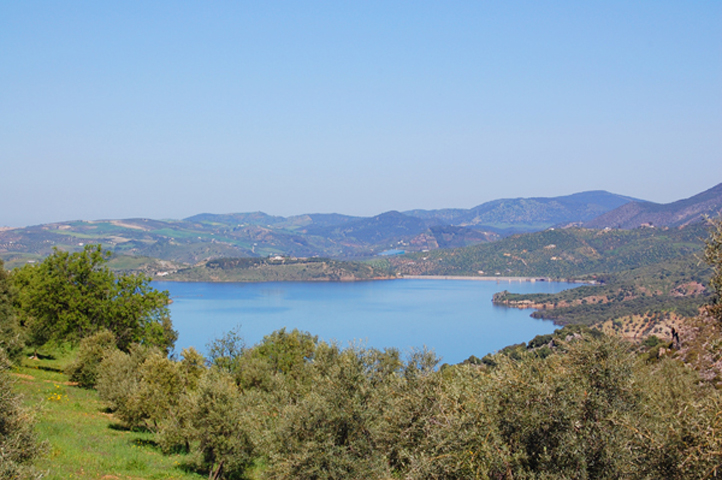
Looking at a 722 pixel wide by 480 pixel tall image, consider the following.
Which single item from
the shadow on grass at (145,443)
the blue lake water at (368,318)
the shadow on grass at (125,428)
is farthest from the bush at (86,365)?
the blue lake water at (368,318)

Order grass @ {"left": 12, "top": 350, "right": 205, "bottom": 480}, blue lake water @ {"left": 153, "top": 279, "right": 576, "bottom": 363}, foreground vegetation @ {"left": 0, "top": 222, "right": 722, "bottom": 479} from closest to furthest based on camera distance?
1. foreground vegetation @ {"left": 0, "top": 222, "right": 722, "bottom": 479}
2. grass @ {"left": 12, "top": 350, "right": 205, "bottom": 480}
3. blue lake water @ {"left": 153, "top": 279, "right": 576, "bottom": 363}

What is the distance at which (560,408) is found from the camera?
934cm

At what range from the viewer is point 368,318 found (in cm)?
13550

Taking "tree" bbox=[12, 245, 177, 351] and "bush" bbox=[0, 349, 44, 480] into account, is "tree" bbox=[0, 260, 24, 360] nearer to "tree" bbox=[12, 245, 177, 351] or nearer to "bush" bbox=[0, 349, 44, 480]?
"tree" bbox=[12, 245, 177, 351]

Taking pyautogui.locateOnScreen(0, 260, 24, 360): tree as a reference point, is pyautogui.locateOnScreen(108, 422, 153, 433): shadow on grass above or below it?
below

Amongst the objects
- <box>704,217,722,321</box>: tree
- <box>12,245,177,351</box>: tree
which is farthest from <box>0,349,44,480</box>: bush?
<box>12,245,177,351</box>: tree

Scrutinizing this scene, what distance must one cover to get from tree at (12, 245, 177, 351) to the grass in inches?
262

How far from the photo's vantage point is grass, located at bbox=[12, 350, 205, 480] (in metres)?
13.5

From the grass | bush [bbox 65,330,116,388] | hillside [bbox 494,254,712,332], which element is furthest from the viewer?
hillside [bbox 494,254,712,332]

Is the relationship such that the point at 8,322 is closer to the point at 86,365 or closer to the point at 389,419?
the point at 86,365

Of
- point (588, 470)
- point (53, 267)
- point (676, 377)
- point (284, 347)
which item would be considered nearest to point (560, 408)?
point (588, 470)

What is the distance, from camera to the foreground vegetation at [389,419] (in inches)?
348

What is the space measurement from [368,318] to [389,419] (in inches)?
4843

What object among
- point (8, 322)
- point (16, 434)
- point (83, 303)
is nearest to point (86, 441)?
point (16, 434)
